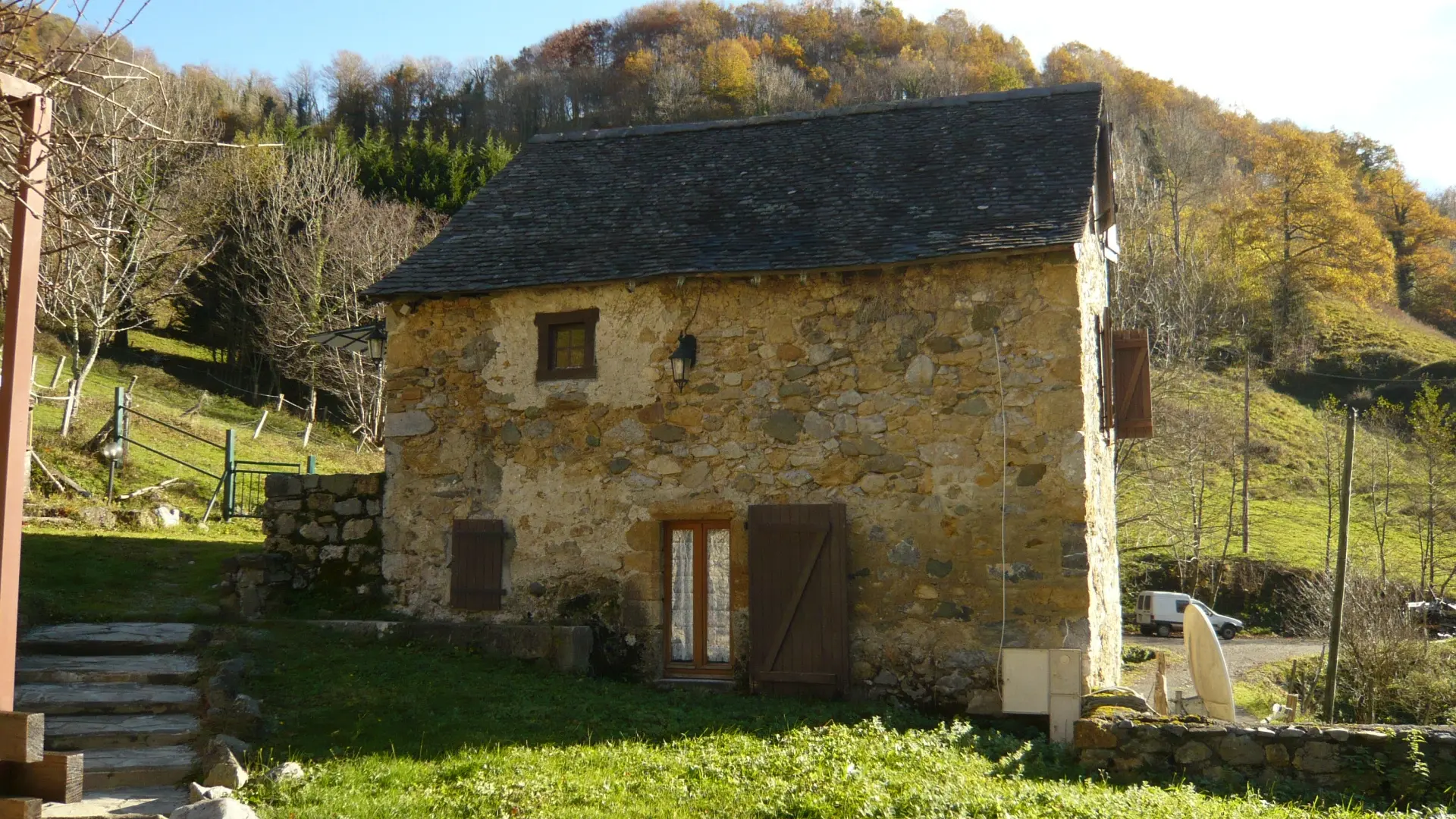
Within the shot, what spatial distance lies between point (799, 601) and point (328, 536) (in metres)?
4.98

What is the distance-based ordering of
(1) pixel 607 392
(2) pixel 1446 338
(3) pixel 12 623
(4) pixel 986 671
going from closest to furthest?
1. (3) pixel 12 623
2. (4) pixel 986 671
3. (1) pixel 607 392
4. (2) pixel 1446 338

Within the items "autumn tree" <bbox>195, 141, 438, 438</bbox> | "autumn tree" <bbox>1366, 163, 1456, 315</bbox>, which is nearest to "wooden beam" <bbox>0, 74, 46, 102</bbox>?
"autumn tree" <bbox>195, 141, 438, 438</bbox>

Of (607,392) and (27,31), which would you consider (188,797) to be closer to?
(27,31)

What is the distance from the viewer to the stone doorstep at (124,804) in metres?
6.01

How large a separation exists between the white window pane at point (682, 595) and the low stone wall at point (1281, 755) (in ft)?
13.2

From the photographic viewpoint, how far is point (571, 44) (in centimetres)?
5922

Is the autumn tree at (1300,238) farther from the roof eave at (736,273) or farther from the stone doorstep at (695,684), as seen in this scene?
the stone doorstep at (695,684)

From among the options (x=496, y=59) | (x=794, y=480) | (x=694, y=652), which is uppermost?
(x=496, y=59)

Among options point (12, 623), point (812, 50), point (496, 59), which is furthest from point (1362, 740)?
point (496, 59)

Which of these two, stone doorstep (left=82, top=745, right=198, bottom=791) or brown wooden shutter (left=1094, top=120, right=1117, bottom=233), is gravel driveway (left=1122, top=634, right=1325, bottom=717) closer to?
brown wooden shutter (left=1094, top=120, right=1117, bottom=233)

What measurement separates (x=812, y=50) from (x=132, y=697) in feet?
167

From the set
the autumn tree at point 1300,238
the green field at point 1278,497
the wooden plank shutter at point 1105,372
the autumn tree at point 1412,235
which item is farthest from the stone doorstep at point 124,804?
the autumn tree at point 1412,235

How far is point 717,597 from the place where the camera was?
10852 millimetres

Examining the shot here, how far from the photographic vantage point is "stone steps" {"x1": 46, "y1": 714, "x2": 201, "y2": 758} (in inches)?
280
